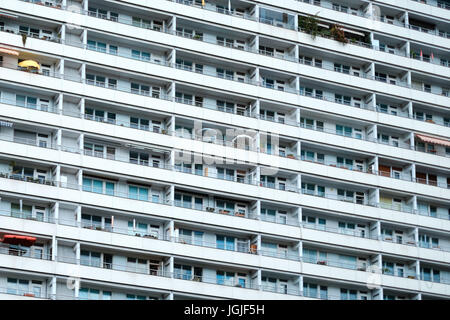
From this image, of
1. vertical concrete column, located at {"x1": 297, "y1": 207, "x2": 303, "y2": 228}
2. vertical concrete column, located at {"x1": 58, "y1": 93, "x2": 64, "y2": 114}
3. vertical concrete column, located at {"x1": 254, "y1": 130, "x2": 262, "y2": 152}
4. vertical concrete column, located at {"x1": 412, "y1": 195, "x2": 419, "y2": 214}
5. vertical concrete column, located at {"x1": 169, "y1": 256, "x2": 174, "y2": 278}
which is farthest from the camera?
vertical concrete column, located at {"x1": 412, "y1": 195, "x2": 419, "y2": 214}

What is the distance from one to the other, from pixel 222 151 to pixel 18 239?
1683cm

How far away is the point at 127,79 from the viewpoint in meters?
69.9

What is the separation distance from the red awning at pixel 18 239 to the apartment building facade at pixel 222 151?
9 centimetres

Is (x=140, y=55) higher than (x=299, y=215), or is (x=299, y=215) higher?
(x=140, y=55)

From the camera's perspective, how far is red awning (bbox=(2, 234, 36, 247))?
60562 mm

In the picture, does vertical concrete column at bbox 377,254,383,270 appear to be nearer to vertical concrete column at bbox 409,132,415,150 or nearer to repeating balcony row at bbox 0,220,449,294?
repeating balcony row at bbox 0,220,449,294

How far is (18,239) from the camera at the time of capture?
60812 millimetres

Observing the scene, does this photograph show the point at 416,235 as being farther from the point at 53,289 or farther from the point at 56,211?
the point at 53,289

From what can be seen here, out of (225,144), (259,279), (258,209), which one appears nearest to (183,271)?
(259,279)

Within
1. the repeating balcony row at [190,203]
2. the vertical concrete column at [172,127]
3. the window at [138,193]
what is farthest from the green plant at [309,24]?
A: the window at [138,193]

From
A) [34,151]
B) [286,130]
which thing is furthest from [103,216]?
[286,130]

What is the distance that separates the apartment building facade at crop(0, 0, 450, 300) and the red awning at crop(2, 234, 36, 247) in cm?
9

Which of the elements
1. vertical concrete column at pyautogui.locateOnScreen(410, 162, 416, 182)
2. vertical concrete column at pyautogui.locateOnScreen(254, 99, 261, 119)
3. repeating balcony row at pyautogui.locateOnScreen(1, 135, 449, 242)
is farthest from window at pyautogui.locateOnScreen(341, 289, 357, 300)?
vertical concrete column at pyautogui.locateOnScreen(254, 99, 261, 119)
